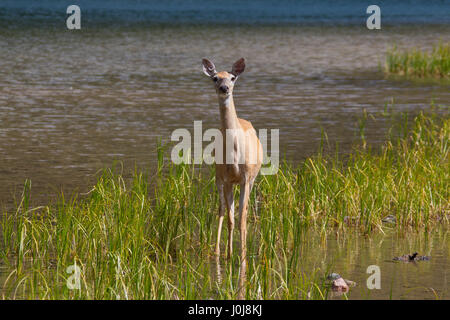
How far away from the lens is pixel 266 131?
19.4m

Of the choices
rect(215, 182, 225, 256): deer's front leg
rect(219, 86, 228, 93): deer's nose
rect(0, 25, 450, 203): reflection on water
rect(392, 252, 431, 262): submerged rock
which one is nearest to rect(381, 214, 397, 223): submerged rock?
rect(392, 252, 431, 262): submerged rock

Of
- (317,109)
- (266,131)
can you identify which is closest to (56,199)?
(266,131)

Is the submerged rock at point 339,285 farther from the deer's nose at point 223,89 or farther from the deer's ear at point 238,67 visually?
the deer's ear at point 238,67

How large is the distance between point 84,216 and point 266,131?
981 cm

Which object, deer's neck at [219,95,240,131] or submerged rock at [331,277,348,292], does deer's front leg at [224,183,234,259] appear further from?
submerged rock at [331,277,348,292]

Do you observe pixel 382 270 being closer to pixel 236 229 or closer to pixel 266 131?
pixel 236 229

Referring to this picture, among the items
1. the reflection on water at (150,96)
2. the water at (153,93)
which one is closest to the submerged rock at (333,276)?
the water at (153,93)

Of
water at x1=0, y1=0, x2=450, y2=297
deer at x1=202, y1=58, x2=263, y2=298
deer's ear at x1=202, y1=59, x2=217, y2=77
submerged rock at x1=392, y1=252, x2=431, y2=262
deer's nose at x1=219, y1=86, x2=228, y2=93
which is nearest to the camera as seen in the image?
deer's nose at x1=219, y1=86, x2=228, y2=93

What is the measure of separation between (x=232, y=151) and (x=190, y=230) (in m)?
1.23

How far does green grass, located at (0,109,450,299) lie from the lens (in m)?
8.17

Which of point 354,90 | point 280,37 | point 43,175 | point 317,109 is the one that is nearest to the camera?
point 43,175

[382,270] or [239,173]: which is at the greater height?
[239,173]

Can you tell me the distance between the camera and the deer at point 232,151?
9531 millimetres

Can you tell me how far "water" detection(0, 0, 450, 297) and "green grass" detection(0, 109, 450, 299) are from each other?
3.52 feet
